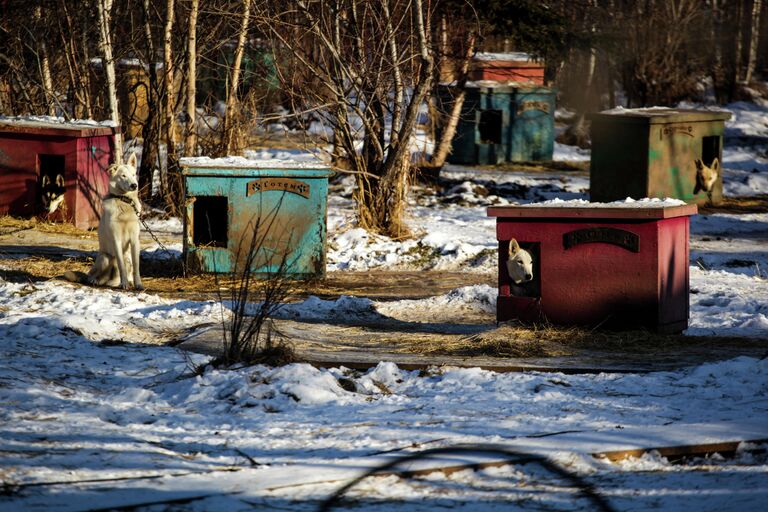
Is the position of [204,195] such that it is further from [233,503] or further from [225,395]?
[233,503]

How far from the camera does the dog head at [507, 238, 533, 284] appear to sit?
27.0 ft

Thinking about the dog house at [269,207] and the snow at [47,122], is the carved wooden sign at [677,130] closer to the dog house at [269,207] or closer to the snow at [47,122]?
the dog house at [269,207]

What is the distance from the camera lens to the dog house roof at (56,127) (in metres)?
13.6

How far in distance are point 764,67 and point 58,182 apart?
2922cm

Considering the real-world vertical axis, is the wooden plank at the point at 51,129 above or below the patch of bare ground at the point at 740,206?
above

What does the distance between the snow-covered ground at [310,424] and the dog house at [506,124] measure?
1328cm

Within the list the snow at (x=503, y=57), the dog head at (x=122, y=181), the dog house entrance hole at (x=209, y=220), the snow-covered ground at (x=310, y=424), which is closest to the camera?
→ the snow-covered ground at (x=310, y=424)

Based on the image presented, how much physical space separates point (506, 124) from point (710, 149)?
5356 millimetres

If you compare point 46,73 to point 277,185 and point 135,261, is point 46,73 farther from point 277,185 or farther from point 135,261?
point 135,261

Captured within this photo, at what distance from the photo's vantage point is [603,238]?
804 cm

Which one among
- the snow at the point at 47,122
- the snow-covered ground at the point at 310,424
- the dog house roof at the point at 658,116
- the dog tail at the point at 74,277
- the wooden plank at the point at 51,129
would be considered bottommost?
the dog tail at the point at 74,277

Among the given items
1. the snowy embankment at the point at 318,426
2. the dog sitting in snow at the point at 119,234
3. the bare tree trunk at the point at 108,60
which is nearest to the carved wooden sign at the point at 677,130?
the bare tree trunk at the point at 108,60

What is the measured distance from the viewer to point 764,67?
37.3 m

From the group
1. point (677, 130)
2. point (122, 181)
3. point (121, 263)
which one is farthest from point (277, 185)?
point (677, 130)
